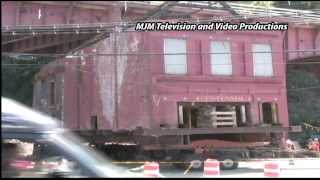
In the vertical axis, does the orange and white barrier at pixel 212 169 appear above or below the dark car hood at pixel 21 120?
below

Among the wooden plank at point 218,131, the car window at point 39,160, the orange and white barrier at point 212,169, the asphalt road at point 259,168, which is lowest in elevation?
the asphalt road at point 259,168

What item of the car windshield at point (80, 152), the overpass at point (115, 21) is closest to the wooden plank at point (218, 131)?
the overpass at point (115, 21)

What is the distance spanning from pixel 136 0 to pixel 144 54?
11.1 ft

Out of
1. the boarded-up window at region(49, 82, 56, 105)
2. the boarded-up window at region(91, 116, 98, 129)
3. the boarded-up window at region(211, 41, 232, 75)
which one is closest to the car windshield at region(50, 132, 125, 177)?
the boarded-up window at region(211, 41, 232, 75)

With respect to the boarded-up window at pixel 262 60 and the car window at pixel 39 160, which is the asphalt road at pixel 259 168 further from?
the car window at pixel 39 160

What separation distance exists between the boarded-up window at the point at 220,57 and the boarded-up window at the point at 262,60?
0.85 m

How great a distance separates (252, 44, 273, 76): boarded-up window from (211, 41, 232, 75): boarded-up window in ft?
2.78

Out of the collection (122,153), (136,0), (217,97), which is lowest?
(122,153)

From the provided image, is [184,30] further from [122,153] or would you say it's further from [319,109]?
[319,109]

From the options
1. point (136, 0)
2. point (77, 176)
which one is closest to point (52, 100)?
point (136, 0)

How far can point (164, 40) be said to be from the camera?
1598cm

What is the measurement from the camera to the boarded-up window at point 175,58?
52.5 ft

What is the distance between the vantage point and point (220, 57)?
16.5 m

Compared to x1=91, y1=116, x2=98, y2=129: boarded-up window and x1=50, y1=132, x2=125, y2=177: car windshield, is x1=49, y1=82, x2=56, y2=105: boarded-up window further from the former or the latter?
x1=50, y1=132, x2=125, y2=177: car windshield
